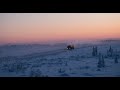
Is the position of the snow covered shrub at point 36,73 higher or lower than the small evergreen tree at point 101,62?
lower

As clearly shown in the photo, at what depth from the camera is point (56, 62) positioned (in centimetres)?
535

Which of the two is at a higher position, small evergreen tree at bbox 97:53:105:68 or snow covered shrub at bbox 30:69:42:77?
small evergreen tree at bbox 97:53:105:68

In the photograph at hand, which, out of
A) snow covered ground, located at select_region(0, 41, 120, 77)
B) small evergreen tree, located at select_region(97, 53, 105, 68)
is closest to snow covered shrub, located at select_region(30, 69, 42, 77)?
snow covered ground, located at select_region(0, 41, 120, 77)

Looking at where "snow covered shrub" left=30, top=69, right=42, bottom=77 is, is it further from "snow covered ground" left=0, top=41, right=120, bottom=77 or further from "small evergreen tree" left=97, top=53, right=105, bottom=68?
"small evergreen tree" left=97, top=53, right=105, bottom=68

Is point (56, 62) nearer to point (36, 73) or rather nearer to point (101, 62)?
point (36, 73)

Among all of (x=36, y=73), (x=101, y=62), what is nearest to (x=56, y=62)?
(x=36, y=73)

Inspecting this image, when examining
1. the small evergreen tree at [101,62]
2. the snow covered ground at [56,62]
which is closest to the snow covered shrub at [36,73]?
the snow covered ground at [56,62]

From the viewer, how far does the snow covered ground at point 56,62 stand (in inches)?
209

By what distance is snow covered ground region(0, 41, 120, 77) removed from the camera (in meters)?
5.30

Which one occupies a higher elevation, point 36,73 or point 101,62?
point 101,62

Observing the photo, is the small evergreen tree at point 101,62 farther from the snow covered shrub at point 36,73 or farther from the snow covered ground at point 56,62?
the snow covered shrub at point 36,73
